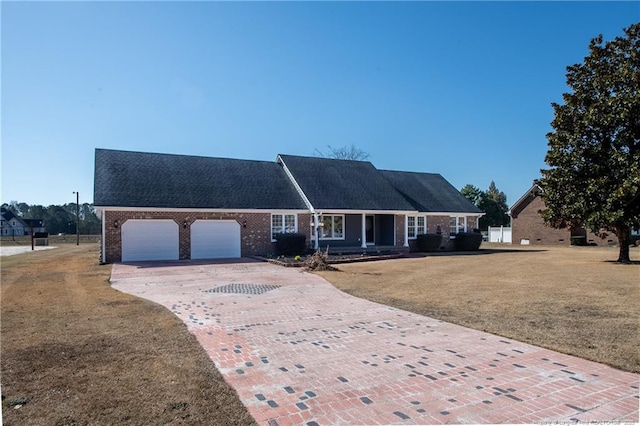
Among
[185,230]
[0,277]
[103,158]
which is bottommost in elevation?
[0,277]

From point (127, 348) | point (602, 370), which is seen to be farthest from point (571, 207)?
point (127, 348)

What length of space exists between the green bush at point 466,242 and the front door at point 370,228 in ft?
20.3

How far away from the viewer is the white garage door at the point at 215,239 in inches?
861

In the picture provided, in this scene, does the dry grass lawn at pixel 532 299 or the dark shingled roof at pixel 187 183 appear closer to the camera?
the dry grass lawn at pixel 532 299

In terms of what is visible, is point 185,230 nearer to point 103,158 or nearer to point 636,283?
point 103,158

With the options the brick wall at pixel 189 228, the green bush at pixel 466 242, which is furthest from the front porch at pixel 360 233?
the green bush at pixel 466 242

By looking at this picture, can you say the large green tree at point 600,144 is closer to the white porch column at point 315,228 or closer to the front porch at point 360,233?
the front porch at point 360,233

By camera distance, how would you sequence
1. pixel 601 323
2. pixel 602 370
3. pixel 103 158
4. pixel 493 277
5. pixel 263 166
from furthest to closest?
pixel 263 166
pixel 103 158
pixel 493 277
pixel 601 323
pixel 602 370

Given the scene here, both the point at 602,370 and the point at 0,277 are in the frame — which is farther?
the point at 0,277

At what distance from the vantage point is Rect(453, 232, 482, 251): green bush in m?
29.5

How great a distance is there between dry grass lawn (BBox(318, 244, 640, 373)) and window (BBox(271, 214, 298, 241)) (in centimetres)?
739

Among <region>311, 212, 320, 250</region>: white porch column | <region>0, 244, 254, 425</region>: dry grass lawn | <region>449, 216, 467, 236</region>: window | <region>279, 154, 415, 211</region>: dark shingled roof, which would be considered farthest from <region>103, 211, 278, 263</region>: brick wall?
<region>449, 216, 467, 236</region>: window

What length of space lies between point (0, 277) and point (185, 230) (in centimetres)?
805

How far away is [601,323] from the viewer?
24.9 ft
